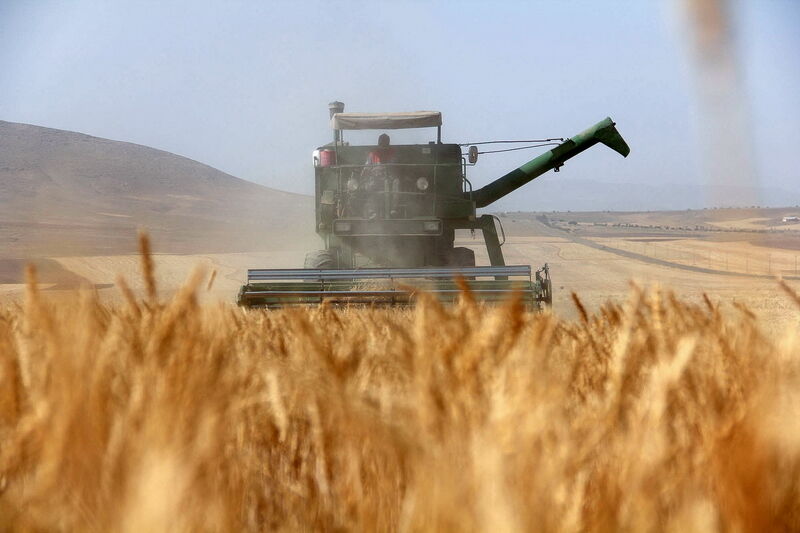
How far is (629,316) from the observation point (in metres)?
1.47

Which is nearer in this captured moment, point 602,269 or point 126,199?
point 602,269

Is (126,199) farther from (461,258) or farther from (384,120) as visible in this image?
(461,258)

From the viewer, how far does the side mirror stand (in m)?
11.6

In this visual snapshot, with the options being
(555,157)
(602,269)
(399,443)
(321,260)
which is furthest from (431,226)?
(602,269)

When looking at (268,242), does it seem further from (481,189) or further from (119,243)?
(481,189)

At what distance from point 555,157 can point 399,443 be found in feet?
38.2

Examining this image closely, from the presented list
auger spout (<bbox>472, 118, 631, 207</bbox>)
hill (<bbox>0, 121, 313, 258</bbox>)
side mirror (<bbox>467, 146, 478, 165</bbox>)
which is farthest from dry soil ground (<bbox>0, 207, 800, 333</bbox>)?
hill (<bbox>0, 121, 313, 258</bbox>)

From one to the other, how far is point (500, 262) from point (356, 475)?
11143mm

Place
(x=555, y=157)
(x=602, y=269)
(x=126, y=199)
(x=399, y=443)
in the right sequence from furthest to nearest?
1. (x=126, y=199)
2. (x=602, y=269)
3. (x=555, y=157)
4. (x=399, y=443)

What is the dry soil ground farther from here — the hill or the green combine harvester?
the hill

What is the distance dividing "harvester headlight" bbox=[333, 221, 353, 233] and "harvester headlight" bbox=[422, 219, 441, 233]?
916 mm

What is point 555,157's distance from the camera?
485 inches

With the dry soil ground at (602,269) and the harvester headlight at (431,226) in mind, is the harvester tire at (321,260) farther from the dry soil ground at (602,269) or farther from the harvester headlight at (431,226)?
the dry soil ground at (602,269)

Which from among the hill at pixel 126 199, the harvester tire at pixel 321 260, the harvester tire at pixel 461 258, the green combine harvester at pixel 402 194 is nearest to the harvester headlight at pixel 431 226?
the green combine harvester at pixel 402 194
